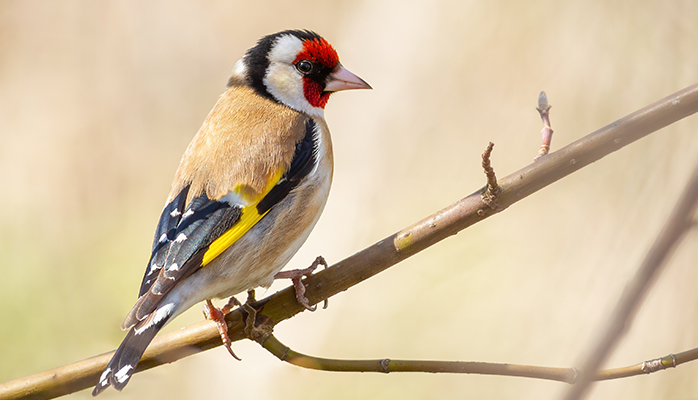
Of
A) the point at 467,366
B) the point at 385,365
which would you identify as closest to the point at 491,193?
the point at 467,366

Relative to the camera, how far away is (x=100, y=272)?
13.3 feet

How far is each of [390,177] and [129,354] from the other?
7.50 feet

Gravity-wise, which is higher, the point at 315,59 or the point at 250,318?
the point at 315,59

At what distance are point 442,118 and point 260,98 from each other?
1.36 meters

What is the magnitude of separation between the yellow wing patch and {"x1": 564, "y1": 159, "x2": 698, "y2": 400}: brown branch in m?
1.65

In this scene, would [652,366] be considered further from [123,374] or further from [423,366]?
[123,374]

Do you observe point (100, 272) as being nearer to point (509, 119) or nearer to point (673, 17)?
point (509, 119)

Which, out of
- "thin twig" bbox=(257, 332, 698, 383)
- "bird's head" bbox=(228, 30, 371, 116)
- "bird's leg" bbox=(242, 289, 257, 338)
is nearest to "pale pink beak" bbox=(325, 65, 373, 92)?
"bird's head" bbox=(228, 30, 371, 116)

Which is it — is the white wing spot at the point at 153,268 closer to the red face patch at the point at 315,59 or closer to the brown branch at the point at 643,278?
the red face patch at the point at 315,59

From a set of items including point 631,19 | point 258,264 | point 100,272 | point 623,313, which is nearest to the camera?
point 623,313

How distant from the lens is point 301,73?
9.16ft

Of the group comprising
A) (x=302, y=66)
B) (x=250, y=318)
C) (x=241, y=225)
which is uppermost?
(x=302, y=66)

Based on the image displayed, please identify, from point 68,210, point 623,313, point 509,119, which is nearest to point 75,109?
point 68,210

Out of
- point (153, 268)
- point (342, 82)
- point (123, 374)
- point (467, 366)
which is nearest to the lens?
point (467, 366)
